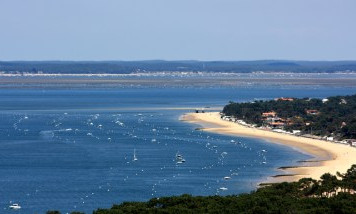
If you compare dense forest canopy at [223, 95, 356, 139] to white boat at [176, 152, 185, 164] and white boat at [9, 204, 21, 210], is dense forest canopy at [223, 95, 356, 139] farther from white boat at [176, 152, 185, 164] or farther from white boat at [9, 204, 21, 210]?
white boat at [9, 204, 21, 210]

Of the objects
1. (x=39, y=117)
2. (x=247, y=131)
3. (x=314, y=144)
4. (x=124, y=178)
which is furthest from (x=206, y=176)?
(x=39, y=117)

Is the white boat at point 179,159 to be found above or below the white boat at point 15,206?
below

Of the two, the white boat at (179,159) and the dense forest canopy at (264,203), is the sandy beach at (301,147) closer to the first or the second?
the white boat at (179,159)

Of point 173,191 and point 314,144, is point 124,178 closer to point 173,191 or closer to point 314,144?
Answer: point 173,191

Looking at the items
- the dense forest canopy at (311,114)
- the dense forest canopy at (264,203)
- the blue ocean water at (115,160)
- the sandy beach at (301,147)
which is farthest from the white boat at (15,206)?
the dense forest canopy at (311,114)

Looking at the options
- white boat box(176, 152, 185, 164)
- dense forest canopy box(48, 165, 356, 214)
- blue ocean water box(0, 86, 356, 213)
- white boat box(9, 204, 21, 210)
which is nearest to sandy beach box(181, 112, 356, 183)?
blue ocean water box(0, 86, 356, 213)
